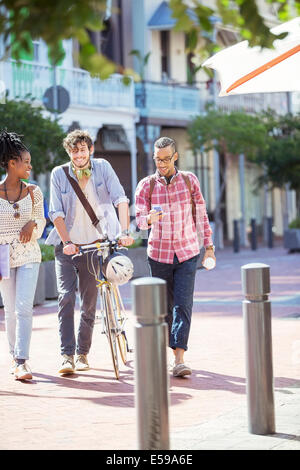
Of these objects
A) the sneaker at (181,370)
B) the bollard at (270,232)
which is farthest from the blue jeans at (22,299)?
the bollard at (270,232)

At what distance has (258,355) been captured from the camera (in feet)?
19.3

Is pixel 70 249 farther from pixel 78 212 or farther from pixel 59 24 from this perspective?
pixel 59 24

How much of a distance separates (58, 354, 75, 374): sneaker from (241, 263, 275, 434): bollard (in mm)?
2937

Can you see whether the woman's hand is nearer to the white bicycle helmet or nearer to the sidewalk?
the white bicycle helmet

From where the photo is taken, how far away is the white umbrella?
7871 millimetres

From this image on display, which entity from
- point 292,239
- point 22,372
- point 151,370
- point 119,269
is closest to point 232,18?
point 151,370

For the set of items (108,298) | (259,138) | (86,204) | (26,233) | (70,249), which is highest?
(259,138)

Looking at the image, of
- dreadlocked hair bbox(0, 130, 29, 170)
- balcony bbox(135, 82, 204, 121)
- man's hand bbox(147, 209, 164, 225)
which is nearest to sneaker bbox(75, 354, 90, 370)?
man's hand bbox(147, 209, 164, 225)

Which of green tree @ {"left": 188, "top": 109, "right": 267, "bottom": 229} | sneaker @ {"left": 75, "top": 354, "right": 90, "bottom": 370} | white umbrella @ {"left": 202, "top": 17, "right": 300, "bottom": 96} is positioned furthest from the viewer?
green tree @ {"left": 188, "top": 109, "right": 267, "bottom": 229}

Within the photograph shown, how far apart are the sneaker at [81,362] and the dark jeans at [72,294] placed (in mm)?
122

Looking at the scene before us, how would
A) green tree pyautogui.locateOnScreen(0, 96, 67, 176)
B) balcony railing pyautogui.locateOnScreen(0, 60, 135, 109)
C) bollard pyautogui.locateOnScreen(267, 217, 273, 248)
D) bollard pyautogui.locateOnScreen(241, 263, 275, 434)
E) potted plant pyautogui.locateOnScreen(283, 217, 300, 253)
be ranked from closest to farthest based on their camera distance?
bollard pyautogui.locateOnScreen(241, 263, 275, 434) → green tree pyautogui.locateOnScreen(0, 96, 67, 176) → balcony railing pyautogui.locateOnScreen(0, 60, 135, 109) → potted plant pyautogui.locateOnScreen(283, 217, 300, 253) → bollard pyautogui.locateOnScreen(267, 217, 273, 248)

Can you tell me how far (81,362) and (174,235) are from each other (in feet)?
4.53

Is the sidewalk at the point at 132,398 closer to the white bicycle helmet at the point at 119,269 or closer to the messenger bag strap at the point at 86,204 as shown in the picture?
the white bicycle helmet at the point at 119,269

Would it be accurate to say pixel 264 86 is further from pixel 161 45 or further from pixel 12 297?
pixel 161 45
